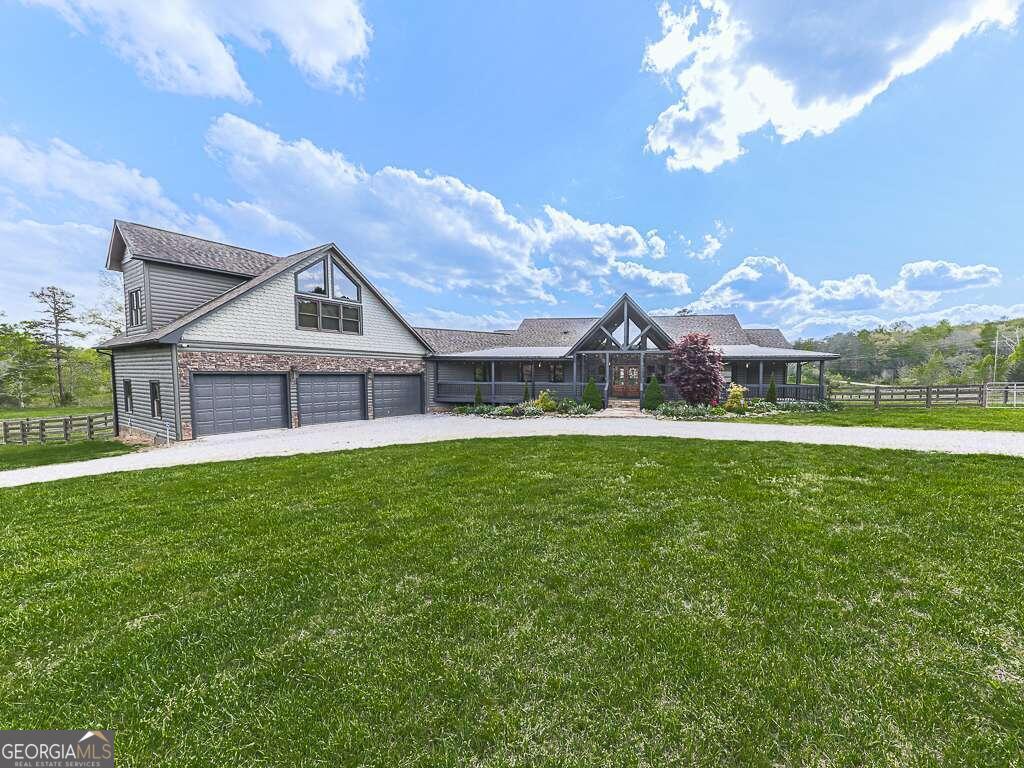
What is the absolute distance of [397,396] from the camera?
19469 mm

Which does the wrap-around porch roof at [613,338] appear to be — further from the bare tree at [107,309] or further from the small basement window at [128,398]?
the bare tree at [107,309]

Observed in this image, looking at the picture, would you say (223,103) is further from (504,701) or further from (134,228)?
(504,701)

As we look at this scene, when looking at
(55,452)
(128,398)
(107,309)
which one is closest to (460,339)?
(128,398)

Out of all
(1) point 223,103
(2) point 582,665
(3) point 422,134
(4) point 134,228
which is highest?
(3) point 422,134

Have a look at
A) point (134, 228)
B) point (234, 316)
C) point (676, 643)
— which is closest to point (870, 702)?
point (676, 643)

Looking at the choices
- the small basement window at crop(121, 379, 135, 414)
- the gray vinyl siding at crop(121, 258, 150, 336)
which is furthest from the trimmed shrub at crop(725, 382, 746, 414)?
the small basement window at crop(121, 379, 135, 414)

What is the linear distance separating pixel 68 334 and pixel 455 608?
146 ft

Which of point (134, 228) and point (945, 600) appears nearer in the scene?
point (945, 600)

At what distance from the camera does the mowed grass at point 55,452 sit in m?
9.95

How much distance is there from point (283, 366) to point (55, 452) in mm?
6298

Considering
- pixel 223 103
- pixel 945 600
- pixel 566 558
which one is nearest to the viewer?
pixel 945 600

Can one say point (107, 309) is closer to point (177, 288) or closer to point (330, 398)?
point (177, 288)

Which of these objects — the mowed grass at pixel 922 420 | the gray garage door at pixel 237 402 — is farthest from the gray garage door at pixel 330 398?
the mowed grass at pixel 922 420

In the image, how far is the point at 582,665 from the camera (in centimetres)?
266
